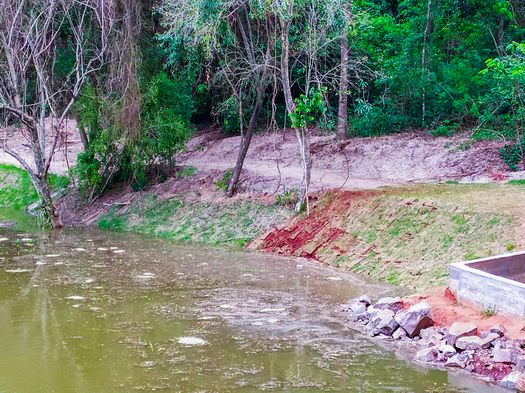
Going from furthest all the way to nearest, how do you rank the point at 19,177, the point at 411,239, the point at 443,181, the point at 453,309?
the point at 19,177, the point at 443,181, the point at 411,239, the point at 453,309

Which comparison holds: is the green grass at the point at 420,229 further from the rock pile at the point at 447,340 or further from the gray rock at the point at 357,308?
the rock pile at the point at 447,340

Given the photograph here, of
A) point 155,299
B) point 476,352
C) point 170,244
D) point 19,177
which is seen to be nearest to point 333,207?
point 170,244

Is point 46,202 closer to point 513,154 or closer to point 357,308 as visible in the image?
point 357,308

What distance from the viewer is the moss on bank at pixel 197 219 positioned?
60.3ft

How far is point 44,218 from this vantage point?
21.1 meters

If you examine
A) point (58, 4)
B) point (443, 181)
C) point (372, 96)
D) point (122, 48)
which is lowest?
point (443, 181)

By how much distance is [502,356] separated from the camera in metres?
8.29

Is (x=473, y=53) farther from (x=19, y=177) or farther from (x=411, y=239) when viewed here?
(x=19, y=177)

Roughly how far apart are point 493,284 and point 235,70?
12026 millimetres

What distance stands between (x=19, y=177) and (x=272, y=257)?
50.1ft

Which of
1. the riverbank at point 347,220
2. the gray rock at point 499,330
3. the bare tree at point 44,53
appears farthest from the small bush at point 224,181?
the gray rock at point 499,330

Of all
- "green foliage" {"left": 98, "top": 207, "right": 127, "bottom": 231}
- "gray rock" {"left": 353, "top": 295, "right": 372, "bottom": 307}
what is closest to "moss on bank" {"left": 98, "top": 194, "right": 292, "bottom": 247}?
"green foliage" {"left": 98, "top": 207, "right": 127, "bottom": 231}

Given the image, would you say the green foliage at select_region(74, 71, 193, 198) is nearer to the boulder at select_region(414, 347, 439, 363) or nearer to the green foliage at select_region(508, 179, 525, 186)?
the green foliage at select_region(508, 179, 525, 186)

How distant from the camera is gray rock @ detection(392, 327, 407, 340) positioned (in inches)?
386
